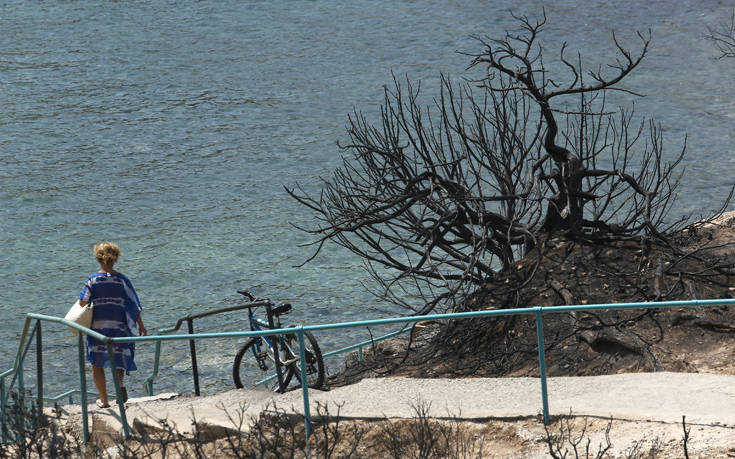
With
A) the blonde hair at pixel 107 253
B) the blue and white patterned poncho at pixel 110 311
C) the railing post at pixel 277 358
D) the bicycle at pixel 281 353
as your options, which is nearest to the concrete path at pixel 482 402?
the blue and white patterned poncho at pixel 110 311

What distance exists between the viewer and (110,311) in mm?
8055

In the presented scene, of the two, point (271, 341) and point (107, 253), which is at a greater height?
point (107, 253)

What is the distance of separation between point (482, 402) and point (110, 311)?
3113 millimetres

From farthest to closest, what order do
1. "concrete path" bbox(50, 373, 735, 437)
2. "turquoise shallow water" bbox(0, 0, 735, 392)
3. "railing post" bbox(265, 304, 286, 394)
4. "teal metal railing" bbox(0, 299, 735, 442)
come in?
"turquoise shallow water" bbox(0, 0, 735, 392) < "railing post" bbox(265, 304, 286, 394) < "concrete path" bbox(50, 373, 735, 437) < "teal metal railing" bbox(0, 299, 735, 442)

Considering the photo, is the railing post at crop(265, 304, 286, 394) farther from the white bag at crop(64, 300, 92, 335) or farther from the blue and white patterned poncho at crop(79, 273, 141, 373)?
the white bag at crop(64, 300, 92, 335)

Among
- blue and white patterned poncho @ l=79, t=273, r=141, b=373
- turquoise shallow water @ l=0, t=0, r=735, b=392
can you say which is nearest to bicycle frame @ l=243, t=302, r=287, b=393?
blue and white patterned poncho @ l=79, t=273, r=141, b=373

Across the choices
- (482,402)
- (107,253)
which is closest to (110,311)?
(107,253)

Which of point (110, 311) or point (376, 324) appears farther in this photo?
point (110, 311)

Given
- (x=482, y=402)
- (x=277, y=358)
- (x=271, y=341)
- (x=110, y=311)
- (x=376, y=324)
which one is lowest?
(x=271, y=341)

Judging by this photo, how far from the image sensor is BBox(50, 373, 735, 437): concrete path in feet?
20.5

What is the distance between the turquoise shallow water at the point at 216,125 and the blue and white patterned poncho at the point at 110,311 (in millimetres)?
12919

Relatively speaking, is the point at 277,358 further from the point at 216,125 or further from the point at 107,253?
the point at 216,125

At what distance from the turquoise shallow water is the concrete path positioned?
45.2 feet

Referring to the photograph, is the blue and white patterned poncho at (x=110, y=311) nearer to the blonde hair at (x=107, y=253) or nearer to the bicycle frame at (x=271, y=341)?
the blonde hair at (x=107, y=253)
